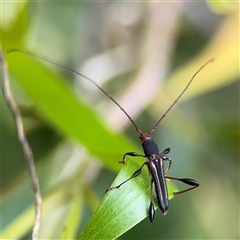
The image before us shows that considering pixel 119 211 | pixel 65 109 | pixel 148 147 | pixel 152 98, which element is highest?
pixel 152 98

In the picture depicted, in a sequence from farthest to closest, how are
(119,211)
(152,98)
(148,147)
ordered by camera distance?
(152,98) → (148,147) → (119,211)

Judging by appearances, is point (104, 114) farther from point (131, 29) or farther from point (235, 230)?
point (235, 230)

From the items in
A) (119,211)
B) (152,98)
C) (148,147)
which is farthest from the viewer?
(152,98)

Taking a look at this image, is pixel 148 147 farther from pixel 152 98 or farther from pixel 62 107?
pixel 152 98

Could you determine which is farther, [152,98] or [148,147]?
[152,98]

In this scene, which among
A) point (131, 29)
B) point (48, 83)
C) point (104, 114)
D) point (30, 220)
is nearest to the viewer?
point (30, 220)

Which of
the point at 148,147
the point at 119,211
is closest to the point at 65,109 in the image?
the point at 148,147

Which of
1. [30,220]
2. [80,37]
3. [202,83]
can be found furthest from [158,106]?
[30,220]

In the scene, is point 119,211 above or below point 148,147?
below

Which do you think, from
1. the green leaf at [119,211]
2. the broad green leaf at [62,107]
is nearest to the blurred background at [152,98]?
the broad green leaf at [62,107]
